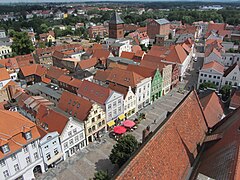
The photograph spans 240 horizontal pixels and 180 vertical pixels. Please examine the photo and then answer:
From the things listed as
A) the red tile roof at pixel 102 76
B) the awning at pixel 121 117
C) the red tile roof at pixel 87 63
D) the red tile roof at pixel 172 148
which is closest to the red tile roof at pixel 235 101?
the red tile roof at pixel 172 148

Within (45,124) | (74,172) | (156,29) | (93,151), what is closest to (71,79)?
(45,124)

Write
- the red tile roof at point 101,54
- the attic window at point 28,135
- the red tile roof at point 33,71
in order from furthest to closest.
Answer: the red tile roof at point 101,54
the red tile roof at point 33,71
the attic window at point 28,135

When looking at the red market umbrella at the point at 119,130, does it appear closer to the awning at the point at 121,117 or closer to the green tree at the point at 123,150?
the awning at the point at 121,117

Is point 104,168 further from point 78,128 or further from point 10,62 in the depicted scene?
point 10,62

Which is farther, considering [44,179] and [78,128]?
[78,128]

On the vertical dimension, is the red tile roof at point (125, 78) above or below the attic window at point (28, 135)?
above

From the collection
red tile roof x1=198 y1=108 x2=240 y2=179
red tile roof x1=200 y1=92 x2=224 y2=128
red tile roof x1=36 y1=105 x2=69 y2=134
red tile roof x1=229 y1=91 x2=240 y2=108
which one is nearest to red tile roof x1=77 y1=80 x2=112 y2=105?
red tile roof x1=36 y1=105 x2=69 y2=134
